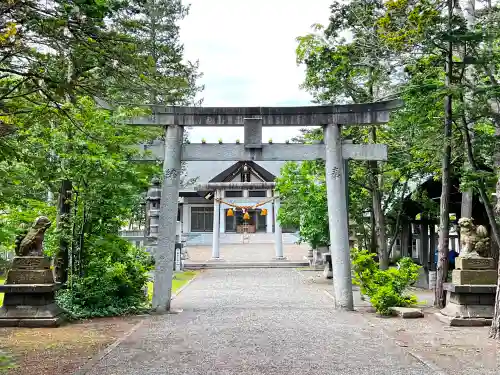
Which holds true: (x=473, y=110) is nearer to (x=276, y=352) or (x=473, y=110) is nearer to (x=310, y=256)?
(x=276, y=352)

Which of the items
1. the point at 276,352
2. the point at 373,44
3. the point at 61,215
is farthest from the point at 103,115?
the point at 373,44

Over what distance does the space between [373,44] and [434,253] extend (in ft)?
40.5

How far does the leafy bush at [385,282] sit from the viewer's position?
10922 millimetres

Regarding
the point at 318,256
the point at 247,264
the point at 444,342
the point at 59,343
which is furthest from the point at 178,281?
the point at 444,342

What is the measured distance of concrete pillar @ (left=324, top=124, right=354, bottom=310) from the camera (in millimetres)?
11289

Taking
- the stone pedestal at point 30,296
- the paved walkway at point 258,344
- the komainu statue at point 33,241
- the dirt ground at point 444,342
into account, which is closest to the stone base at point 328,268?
the paved walkway at point 258,344

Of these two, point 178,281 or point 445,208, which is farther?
point 178,281

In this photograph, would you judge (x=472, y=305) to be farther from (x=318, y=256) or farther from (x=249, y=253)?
(x=249, y=253)

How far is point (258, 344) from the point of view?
7816 millimetres

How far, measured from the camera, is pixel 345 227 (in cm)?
1148

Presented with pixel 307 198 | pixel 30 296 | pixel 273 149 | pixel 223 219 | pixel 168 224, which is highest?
pixel 273 149

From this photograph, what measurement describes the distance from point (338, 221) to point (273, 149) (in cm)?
220

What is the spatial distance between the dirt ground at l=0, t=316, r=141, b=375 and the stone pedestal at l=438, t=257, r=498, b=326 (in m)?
6.13

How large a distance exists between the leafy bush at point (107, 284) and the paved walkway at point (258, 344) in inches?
44.6
